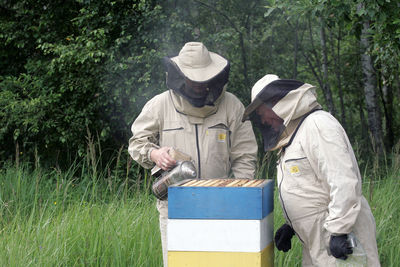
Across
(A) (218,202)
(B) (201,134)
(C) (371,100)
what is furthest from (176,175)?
(C) (371,100)

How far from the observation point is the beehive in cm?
235

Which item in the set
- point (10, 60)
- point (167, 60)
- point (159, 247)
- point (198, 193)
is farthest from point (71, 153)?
point (198, 193)

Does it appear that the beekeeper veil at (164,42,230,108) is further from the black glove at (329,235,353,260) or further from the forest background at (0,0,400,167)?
the forest background at (0,0,400,167)

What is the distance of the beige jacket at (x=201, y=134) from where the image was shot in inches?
127

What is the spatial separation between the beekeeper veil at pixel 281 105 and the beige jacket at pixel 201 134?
505 millimetres

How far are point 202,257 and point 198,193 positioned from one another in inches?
11.8

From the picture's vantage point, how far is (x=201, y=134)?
3240 mm

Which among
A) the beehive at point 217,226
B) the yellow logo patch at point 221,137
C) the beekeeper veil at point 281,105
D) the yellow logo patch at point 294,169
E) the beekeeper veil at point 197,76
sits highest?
the beekeeper veil at point 197,76

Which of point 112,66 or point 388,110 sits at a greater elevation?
point 112,66

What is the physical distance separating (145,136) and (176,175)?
0.50 m

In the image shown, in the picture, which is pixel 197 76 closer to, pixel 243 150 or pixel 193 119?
pixel 193 119

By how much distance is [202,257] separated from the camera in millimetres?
2404

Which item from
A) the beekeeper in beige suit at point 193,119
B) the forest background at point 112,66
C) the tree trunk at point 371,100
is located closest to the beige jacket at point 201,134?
the beekeeper in beige suit at point 193,119

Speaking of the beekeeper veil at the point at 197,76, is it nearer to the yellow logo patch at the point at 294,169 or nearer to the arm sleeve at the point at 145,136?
the arm sleeve at the point at 145,136
